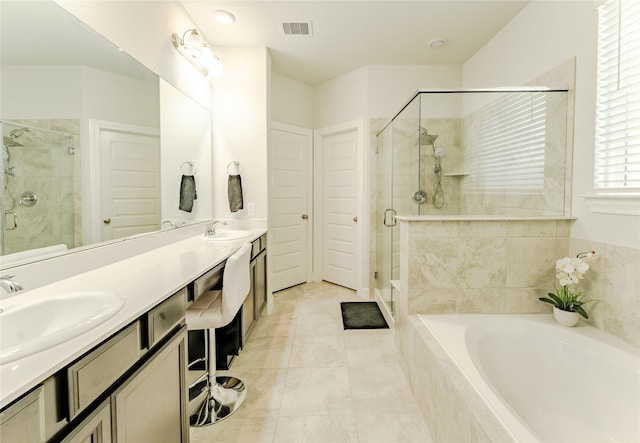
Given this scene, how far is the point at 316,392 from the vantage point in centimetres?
173

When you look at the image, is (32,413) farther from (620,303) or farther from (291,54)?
(291,54)

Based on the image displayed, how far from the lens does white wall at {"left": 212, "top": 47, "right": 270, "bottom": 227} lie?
285 centimetres

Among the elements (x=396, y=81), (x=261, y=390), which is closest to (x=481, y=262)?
(x=261, y=390)

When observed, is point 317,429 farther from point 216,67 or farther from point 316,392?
point 216,67

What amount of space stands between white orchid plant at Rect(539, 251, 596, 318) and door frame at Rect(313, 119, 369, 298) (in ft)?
6.39

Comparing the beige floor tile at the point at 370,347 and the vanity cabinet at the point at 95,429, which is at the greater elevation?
the vanity cabinet at the point at 95,429

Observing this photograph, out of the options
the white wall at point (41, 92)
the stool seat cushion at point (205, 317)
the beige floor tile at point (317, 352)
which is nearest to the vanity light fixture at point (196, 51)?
the white wall at point (41, 92)

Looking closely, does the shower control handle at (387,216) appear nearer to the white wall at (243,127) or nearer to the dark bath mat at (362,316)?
the dark bath mat at (362,316)

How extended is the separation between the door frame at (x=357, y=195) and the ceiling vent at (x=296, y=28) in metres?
1.12

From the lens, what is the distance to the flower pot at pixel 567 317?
1.59 metres

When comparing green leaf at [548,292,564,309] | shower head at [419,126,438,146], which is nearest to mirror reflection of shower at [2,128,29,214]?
shower head at [419,126,438,146]

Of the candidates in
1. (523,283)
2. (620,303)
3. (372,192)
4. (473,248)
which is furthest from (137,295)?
(372,192)

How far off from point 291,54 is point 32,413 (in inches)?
130

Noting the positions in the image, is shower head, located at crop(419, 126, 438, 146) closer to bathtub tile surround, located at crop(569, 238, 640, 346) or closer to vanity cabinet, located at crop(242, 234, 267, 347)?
bathtub tile surround, located at crop(569, 238, 640, 346)
